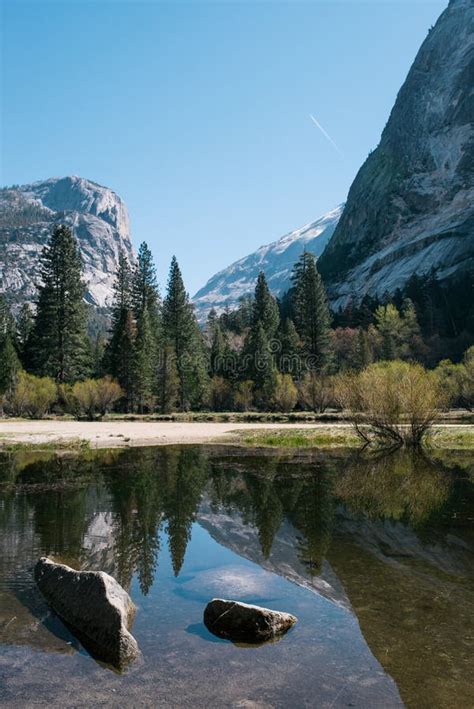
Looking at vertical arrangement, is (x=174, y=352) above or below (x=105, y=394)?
above

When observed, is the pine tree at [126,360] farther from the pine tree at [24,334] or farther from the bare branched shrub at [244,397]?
the bare branched shrub at [244,397]

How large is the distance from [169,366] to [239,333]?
55474mm

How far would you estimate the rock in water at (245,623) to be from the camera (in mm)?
7674

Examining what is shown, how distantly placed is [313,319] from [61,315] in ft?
118

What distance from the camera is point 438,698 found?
20.0 feet

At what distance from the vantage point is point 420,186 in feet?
509

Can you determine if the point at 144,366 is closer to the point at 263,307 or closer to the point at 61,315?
the point at 61,315

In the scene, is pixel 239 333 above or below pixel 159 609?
above

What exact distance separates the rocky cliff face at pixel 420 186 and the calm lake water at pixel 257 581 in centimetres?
10886

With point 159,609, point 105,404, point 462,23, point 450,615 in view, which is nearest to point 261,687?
point 159,609

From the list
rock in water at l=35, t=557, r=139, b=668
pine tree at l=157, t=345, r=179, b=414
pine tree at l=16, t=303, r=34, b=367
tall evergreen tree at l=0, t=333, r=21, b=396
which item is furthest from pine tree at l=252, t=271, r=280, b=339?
rock in water at l=35, t=557, r=139, b=668

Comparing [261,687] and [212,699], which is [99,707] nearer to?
[212,699]

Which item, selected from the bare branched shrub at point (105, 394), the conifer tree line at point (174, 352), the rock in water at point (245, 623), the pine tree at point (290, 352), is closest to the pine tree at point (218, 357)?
the conifer tree line at point (174, 352)

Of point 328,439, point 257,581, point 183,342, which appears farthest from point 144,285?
point 257,581
